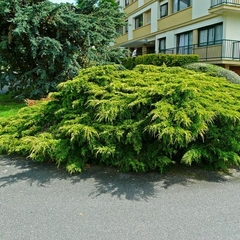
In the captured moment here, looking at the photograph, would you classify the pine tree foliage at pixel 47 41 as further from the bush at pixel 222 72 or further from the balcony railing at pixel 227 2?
the balcony railing at pixel 227 2

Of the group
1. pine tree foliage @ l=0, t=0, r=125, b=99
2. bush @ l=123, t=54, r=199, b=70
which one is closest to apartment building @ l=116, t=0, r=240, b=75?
bush @ l=123, t=54, r=199, b=70

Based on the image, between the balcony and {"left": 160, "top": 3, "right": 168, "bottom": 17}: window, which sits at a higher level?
{"left": 160, "top": 3, "right": 168, "bottom": 17}: window

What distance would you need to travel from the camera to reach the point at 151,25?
901 inches

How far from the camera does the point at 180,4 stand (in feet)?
61.6

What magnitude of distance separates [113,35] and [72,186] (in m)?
8.78

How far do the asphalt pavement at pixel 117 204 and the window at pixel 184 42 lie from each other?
50.7ft

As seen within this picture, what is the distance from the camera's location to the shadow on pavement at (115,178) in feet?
10.9

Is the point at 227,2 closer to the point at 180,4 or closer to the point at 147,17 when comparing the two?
the point at 180,4

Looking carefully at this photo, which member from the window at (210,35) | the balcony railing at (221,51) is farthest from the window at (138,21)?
the balcony railing at (221,51)

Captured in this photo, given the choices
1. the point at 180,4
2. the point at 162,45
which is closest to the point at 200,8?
the point at 180,4

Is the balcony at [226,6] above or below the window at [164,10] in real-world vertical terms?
below

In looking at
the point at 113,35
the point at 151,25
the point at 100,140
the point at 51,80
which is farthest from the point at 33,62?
the point at 151,25

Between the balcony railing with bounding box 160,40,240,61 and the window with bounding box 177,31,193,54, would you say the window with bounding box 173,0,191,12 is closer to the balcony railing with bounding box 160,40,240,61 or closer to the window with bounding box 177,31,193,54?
the window with bounding box 177,31,193,54

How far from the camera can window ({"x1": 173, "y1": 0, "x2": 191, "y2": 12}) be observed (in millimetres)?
18109
